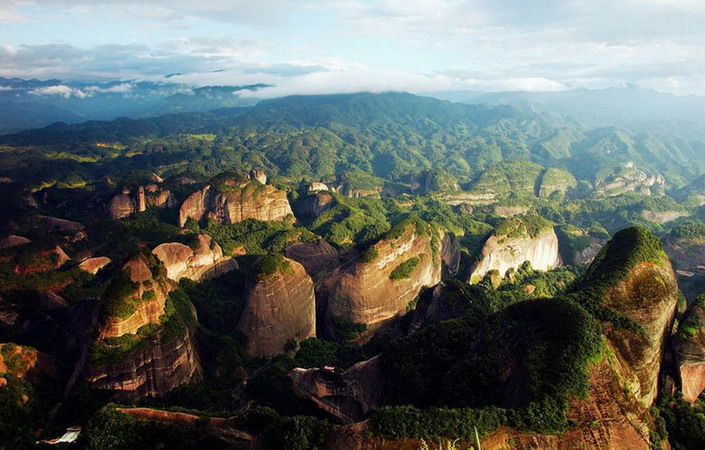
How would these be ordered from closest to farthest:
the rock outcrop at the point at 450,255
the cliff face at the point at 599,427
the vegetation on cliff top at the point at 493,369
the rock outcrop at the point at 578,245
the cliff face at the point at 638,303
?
the cliff face at the point at 599,427 < the vegetation on cliff top at the point at 493,369 < the cliff face at the point at 638,303 < the rock outcrop at the point at 450,255 < the rock outcrop at the point at 578,245

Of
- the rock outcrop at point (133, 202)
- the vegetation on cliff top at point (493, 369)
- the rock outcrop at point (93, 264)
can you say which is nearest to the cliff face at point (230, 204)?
the rock outcrop at point (133, 202)

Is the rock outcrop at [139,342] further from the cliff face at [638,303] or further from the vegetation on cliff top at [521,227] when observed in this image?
the vegetation on cliff top at [521,227]

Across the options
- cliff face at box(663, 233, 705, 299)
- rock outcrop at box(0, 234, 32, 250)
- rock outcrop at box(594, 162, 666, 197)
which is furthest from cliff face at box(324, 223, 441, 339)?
rock outcrop at box(594, 162, 666, 197)

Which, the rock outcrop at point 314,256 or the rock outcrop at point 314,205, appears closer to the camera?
the rock outcrop at point 314,256

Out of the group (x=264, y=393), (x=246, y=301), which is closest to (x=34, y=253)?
(x=246, y=301)

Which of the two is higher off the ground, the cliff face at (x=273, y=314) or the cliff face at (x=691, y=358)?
the cliff face at (x=691, y=358)

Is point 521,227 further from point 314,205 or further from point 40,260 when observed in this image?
point 40,260

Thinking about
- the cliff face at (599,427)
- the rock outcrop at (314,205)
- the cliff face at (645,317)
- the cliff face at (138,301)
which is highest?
the cliff face at (645,317)
